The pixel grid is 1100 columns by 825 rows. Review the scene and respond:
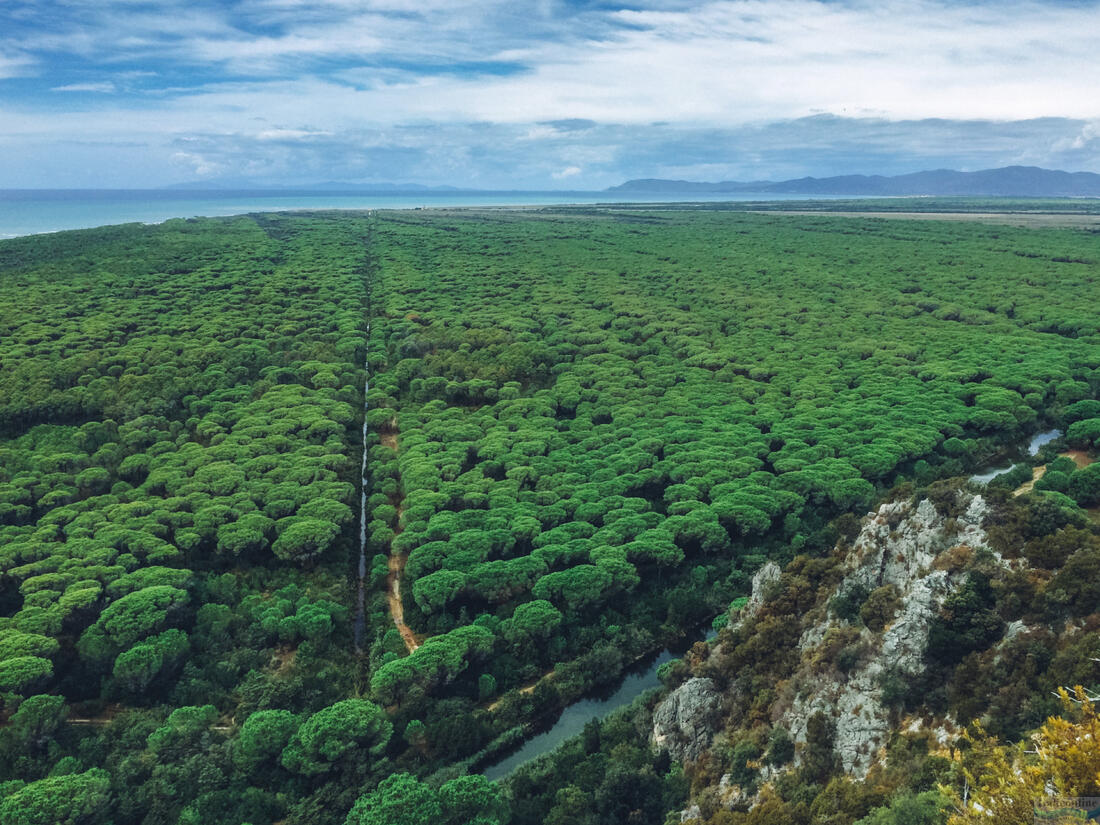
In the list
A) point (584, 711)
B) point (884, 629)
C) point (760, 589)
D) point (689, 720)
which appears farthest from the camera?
point (584, 711)

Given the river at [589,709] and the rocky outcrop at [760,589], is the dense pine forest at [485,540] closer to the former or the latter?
the river at [589,709]

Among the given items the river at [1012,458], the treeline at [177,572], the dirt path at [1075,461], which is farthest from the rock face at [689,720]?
the river at [1012,458]

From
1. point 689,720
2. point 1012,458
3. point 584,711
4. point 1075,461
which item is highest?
point 1075,461

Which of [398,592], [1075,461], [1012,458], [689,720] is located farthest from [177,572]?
[1012,458]

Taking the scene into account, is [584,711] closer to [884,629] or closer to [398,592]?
[398,592]

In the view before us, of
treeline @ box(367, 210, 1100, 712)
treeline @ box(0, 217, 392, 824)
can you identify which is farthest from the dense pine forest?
treeline @ box(367, 210, 1100, 712)

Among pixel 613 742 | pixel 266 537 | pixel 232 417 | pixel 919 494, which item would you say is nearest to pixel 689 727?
pixel 613 742

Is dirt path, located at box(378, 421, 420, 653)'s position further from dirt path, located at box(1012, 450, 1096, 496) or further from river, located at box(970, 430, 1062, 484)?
river, located at box(970, 430, 1062, 484)
